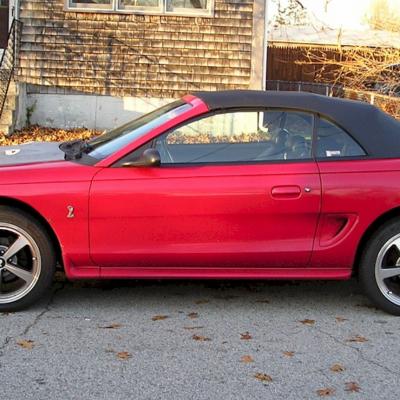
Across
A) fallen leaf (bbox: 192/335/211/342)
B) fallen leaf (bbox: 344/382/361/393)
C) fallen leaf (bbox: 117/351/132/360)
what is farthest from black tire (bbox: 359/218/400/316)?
fallen leaf (bbox: 117/351/132/360)

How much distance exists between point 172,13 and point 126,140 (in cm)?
870

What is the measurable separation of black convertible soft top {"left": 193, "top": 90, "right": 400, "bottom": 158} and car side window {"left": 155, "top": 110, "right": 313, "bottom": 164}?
71 millimetres

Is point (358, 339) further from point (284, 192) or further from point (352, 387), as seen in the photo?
point (284, 192)

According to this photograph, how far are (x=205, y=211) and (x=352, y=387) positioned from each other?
61.6 inches

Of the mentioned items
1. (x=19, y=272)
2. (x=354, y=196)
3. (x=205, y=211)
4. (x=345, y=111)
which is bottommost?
(x=19, y=272)

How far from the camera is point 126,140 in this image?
4746 mm

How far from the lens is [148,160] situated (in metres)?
4.46

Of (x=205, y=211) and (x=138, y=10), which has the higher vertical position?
(x=138, y=10)

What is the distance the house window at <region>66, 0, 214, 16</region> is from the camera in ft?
41.9

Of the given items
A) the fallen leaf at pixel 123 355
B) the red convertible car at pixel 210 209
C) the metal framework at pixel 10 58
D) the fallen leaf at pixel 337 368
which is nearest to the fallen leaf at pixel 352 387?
the fallen leaf at pixel 337 368

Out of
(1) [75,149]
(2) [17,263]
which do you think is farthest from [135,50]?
(2) [17,263]

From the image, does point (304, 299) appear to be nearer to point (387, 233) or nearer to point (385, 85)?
point (387, 233)

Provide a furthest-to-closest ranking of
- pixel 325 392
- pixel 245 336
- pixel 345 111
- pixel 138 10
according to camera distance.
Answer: pixel 138 10
pixel 345 111
pixel 245 336
pixel 325 392

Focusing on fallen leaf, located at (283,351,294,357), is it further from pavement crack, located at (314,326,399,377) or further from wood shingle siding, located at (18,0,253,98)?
wood shingle siding, located at (18,0,253,98)
